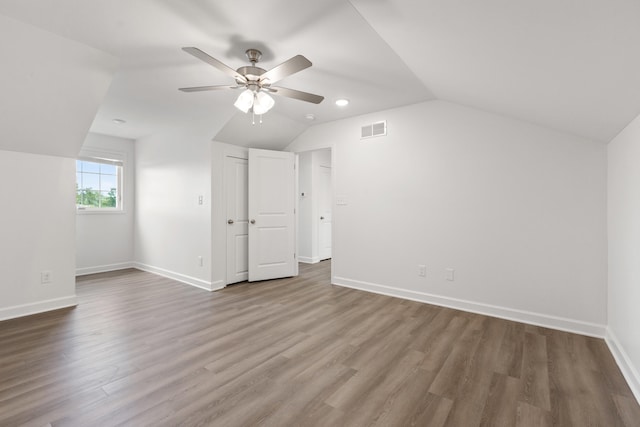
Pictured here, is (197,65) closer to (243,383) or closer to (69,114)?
(69,114)

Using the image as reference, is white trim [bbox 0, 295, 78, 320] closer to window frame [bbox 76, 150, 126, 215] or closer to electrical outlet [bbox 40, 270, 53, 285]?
electrical outlet [bbox 40, 270, 53, 285]

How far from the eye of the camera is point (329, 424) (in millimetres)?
1573

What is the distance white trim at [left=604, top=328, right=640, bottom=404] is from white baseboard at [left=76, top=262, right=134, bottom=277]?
693cm

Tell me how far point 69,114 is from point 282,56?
2308 millimetres

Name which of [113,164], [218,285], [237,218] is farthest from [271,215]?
[113,164]

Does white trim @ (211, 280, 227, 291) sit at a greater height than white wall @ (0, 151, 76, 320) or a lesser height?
lesser

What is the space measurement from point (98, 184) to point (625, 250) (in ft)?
23.6

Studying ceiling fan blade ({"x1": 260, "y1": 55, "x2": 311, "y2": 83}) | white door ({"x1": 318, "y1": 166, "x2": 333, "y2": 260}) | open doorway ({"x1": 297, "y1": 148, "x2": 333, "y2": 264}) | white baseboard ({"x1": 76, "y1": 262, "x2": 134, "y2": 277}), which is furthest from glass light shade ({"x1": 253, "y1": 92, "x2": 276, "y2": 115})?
white baseboard ({"x1": 76, "y1": 262, "x2": 134, "y2": 277})

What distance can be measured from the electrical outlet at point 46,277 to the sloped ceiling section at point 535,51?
423cm

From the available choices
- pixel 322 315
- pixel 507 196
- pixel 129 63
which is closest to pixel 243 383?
pixel 322 315

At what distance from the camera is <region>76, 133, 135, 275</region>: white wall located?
5105 mm

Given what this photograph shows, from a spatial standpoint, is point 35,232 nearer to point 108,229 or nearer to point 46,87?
point 46,87

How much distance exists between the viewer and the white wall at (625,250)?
193 cm

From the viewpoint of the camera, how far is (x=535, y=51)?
5.30 ft
